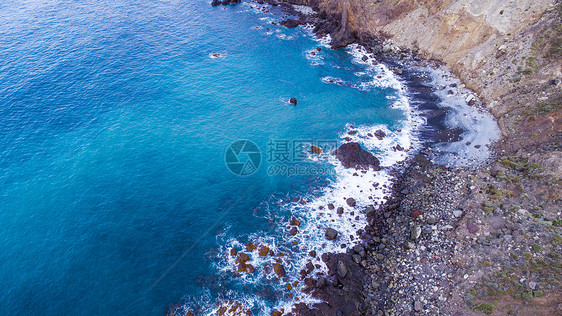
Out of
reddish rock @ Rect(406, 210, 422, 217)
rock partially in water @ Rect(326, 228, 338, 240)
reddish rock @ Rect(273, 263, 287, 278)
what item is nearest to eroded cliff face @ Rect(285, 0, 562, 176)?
reddish rock @ Rect(406, 210, 422, 217)

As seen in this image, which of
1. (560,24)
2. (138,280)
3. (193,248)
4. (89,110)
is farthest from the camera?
(89,110)

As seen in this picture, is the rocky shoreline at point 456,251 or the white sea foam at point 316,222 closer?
the rocky shoreline at point 456,251

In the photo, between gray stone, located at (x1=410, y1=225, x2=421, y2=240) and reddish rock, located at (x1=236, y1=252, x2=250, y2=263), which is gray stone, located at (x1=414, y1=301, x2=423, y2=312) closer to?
gray stone, located at (x1=410, y1=225, x2=421, y2=240)

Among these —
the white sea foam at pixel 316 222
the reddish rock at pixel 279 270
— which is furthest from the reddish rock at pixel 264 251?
the reddish rock at pixel 279 270

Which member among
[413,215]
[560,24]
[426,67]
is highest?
[560,24]

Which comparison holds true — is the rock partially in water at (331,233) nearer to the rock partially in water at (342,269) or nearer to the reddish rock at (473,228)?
the rock partially in water at (342,269)

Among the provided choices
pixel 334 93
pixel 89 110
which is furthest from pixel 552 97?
pixel 89 110

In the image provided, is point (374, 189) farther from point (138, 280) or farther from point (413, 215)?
point (138, 280)
